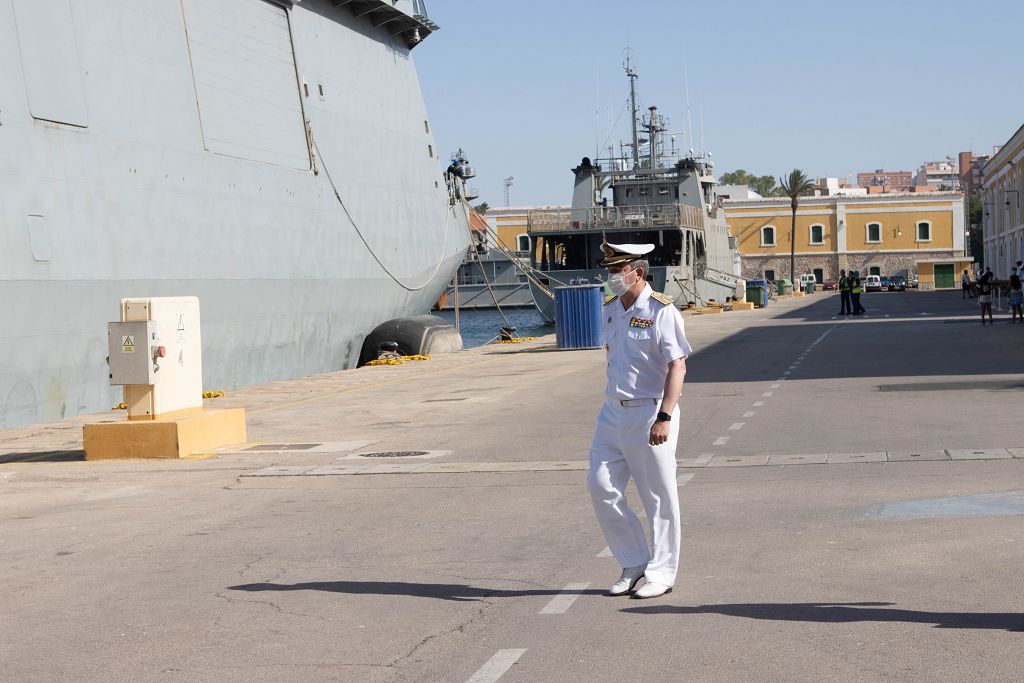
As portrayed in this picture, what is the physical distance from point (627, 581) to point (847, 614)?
3.92 feet

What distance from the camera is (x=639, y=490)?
21.7 ft

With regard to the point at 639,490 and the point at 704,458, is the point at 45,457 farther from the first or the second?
the point at 639,490

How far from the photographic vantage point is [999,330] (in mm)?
32406

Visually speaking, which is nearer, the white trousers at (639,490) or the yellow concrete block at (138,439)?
the white trousers at (639,490)

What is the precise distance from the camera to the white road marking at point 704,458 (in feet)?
37.4

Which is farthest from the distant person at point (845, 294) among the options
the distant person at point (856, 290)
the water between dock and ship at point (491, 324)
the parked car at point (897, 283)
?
the parked car at point (897, 283)

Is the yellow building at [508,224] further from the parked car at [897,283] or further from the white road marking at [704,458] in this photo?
the white road marking at [704,458]

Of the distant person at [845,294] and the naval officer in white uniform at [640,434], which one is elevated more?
the naval officer in white uniform at [640,434]

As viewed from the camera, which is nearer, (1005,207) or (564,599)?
(564,599)

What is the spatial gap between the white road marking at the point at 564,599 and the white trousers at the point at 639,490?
29 cm

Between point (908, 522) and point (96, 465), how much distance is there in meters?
8.22

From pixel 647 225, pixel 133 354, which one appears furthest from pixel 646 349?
pixel 647 225

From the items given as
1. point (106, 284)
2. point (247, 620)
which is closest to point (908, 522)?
point (247, 620)

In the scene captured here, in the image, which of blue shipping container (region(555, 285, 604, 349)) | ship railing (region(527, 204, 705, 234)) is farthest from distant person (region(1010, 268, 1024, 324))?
ship railing (region(527, 204, 705, 234))
